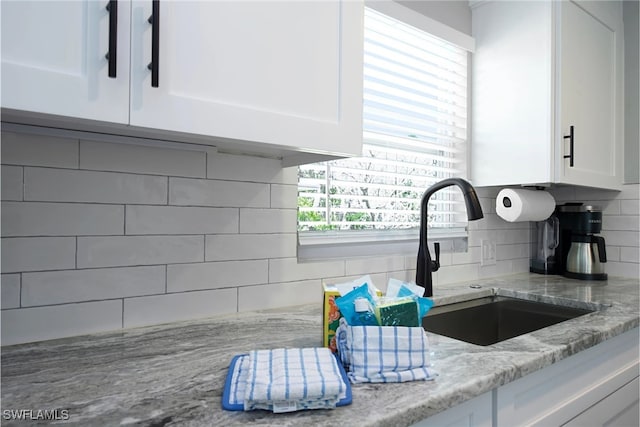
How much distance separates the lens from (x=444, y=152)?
1904 mm

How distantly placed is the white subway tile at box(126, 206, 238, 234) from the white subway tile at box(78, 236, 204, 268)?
2 centimetres

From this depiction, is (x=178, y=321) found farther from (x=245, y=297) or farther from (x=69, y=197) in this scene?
(x=69, y=197)

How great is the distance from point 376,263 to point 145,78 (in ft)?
3.51

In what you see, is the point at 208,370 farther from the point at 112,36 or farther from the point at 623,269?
the point at 623,269

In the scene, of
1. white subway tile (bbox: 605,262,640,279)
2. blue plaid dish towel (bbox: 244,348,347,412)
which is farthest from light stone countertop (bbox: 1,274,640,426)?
white subway tile (bbox: 605,262,640,279)

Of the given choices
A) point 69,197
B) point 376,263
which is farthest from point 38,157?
point 376,263

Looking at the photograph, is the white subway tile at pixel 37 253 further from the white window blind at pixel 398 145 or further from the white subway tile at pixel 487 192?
the white subway tile at pixel 487 192

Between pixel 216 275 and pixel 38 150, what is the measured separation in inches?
21.0

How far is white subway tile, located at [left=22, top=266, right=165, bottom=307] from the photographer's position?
0.92m

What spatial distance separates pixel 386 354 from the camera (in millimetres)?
762

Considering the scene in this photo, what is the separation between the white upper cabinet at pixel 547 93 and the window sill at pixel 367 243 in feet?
1.06

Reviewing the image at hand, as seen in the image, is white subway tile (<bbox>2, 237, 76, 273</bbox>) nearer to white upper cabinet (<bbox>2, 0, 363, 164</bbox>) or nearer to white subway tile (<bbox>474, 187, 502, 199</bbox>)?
white upper cabinet (<bbox>2, 0, 363, 164</bbox>)

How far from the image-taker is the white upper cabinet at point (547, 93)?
5.45ft

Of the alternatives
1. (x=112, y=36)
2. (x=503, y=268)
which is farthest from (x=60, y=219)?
(x=503, y=268)
